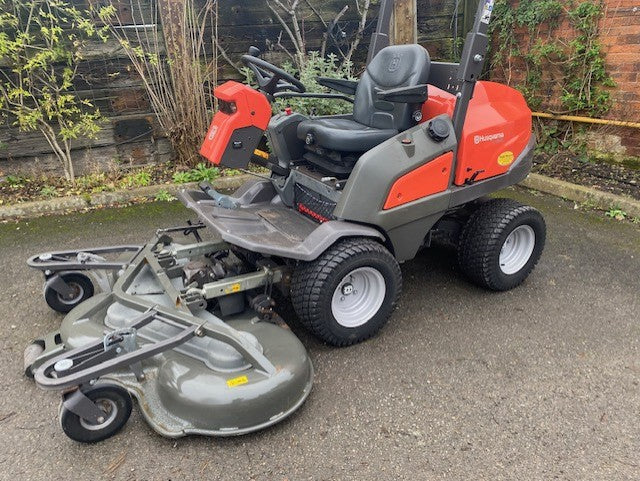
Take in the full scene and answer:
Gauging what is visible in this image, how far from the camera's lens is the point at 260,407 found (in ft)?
6.51

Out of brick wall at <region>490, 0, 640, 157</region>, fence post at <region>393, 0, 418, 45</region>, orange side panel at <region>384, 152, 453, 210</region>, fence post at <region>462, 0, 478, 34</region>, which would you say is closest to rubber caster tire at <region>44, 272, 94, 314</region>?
orange side panel at <region>384, 152, 453, 210</region>

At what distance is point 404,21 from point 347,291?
143 inches

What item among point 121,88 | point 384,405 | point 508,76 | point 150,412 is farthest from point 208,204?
point 508,76

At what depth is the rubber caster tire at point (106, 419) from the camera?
1903 millimetres

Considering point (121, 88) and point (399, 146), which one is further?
point (121, 88)

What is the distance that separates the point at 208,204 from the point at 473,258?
5.04ft

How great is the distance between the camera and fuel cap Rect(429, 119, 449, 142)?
8.43 ft

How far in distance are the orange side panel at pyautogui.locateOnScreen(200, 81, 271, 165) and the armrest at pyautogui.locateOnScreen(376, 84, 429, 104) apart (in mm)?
698

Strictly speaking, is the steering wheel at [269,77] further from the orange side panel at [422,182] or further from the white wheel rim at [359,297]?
the white wheel rim at [359,297]

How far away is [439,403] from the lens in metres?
2.22

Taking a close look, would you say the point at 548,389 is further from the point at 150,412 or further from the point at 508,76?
the point at 508,76

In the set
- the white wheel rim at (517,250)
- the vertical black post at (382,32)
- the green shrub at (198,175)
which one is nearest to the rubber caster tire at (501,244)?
the white wheel rim at (517,250)

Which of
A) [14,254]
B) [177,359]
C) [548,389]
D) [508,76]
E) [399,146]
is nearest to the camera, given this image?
[177,359]

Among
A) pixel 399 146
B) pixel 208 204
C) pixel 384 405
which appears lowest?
pixel 384 405
